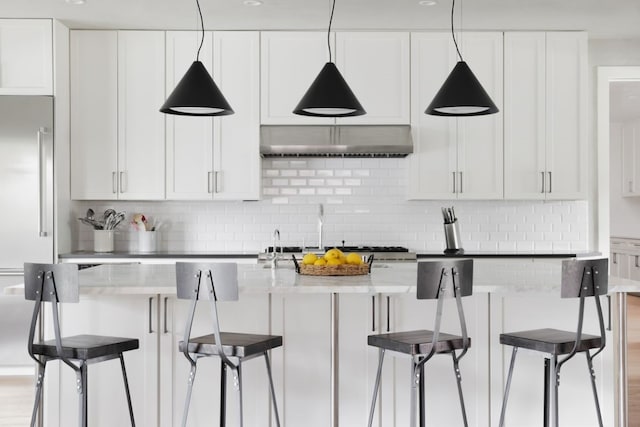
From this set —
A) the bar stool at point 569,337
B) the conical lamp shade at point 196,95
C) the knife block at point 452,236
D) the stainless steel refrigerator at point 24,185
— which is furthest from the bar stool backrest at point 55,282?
the knife block at point 452,236

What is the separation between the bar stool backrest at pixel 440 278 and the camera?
278cm

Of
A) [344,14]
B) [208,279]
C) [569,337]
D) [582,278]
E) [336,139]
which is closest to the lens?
[208,279]

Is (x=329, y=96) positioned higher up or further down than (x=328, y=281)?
higher up

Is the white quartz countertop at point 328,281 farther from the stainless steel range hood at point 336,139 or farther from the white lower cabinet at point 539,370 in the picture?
the stainless steel range hood at point 336,139

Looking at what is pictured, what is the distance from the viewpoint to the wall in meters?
5.97

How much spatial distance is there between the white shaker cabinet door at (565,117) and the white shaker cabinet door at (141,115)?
10.2ft

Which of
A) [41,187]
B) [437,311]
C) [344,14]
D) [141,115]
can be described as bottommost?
[437,311]

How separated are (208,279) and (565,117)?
12.8 ft

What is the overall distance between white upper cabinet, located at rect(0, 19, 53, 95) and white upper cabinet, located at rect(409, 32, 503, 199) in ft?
9.26

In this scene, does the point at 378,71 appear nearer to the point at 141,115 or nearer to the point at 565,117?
the point at 565,117

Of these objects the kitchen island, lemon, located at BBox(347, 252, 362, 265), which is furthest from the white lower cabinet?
lemon, located at BBox(347, 252, 362, 265)

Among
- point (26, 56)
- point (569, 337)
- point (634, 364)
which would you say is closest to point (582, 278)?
point (569, 337)

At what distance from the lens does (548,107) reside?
5621 millimetres

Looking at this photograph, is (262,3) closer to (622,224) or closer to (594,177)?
(594,177)
